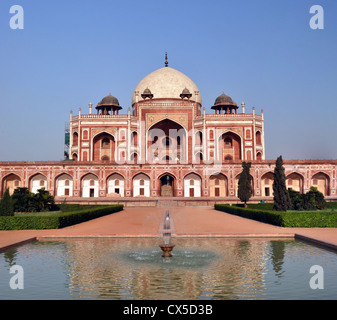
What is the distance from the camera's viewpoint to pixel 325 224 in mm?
14617

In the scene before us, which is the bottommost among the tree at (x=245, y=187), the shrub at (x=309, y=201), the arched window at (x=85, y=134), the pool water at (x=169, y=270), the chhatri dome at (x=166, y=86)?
the pool water at (x=169, y=270)

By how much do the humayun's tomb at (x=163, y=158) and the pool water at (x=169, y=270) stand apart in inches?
841

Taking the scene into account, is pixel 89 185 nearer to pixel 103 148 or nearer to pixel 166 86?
pixel 103 148

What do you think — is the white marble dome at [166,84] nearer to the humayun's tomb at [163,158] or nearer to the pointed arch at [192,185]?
the humayun's tomb at [163,158]

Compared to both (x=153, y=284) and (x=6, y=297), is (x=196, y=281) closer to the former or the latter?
Answer: (x=153, y=284)

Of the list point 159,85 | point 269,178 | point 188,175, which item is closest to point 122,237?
point 188,175

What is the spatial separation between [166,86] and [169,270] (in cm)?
4379

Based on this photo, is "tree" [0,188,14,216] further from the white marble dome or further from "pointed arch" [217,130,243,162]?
the white marble dome

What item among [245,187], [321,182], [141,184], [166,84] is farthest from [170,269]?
[166,84]

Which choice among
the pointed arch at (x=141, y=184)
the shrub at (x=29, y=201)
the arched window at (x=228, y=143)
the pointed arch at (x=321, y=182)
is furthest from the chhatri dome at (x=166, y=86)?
the shrub at (x=29, y=201)

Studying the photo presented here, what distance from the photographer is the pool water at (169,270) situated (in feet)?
19.4

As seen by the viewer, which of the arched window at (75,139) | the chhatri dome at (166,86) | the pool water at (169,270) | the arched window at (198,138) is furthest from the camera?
the chhatri dome at (166,86)

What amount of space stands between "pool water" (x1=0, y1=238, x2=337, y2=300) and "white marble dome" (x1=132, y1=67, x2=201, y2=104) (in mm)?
39773
